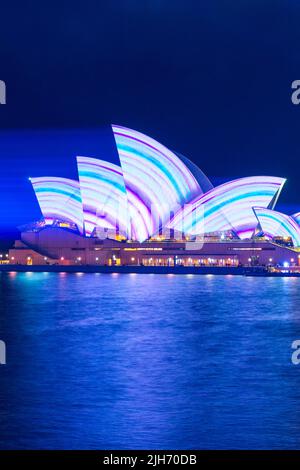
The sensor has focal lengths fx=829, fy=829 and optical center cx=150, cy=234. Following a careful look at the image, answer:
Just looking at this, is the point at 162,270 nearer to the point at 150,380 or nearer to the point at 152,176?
the point at 152,176

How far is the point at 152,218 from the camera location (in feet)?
164

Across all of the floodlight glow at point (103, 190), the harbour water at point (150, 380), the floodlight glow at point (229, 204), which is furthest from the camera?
the floodlight glow at point (103, 190)

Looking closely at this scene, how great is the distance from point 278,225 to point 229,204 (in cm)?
677

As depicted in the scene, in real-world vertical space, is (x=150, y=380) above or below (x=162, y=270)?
below

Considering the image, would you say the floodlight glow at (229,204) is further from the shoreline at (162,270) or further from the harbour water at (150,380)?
the harbour water at (150,380)

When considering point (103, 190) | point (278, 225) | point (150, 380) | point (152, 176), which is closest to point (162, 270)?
point (278, 225)

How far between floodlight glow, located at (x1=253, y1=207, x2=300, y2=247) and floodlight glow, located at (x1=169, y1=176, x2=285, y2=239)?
0.74 metres

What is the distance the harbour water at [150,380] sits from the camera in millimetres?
9289

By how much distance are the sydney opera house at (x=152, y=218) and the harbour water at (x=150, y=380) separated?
807 inches

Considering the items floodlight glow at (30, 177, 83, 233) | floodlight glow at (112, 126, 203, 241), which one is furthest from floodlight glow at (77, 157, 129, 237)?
→ floodlight glow at (30, 177, 83, 233)

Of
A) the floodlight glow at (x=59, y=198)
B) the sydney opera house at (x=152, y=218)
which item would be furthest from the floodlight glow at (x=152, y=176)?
the floodlight glow at (x=59, y=198)

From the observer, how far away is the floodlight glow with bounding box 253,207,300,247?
51.6m

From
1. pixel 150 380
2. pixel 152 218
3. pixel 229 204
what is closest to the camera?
pixel 150 380

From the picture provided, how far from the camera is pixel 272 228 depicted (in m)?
54.5
